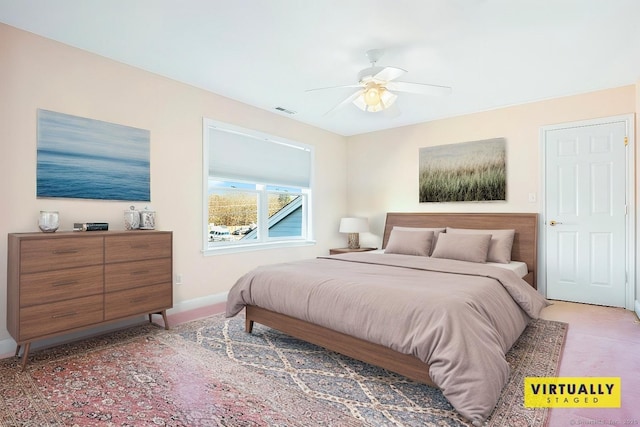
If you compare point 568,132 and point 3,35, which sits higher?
point 3,35

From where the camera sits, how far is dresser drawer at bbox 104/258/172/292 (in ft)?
8.87

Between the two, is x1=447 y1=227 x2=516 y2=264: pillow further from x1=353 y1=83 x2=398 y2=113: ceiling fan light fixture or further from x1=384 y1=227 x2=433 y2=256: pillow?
x1=353 y1=83 x2=398 y2=113: ceiling fan light fixture

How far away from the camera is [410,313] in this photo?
199cm

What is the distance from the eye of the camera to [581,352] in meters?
2.53

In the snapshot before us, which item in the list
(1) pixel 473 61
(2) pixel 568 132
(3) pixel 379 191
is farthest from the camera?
(3) pixel 379 191

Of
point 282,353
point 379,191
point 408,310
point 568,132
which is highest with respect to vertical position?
point 568,132

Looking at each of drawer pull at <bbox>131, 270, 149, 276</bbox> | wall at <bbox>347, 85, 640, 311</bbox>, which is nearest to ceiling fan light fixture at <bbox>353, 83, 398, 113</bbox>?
wall at <bbox>347, 85, 640, 311</bbox>

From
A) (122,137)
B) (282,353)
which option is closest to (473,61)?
(282,353)

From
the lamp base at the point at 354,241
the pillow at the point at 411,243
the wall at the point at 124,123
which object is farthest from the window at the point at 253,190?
the pillow at the point at 411,243

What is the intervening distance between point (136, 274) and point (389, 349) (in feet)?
7.08

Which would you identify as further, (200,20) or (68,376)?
(200,20)

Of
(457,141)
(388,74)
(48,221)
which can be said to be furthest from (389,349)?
(457,141)

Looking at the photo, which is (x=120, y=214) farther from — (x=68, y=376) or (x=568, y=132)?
(x=568, y=132)

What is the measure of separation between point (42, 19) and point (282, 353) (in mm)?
3019
